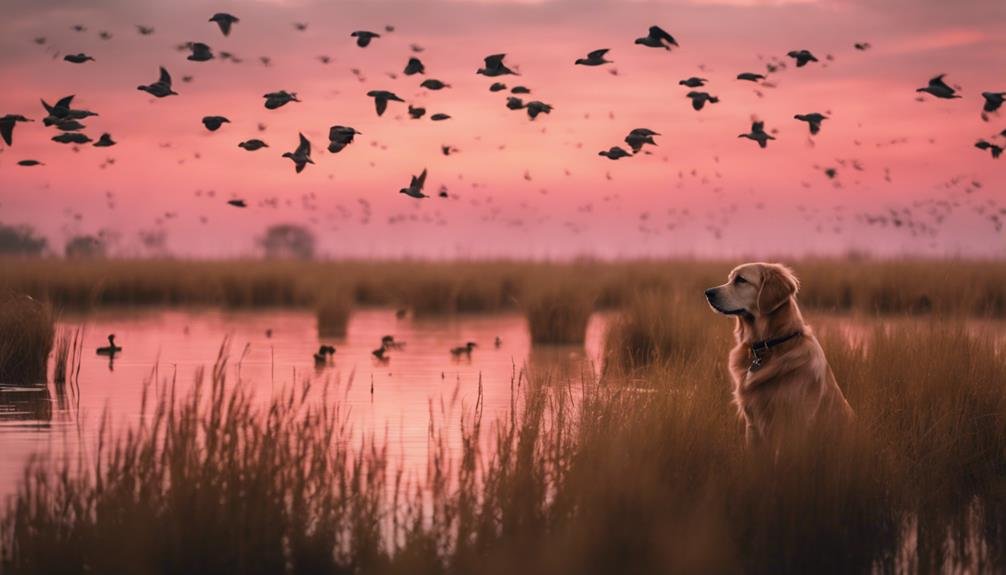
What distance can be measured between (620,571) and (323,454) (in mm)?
1658

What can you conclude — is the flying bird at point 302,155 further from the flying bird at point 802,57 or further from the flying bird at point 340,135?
the flying bird at point 802,57

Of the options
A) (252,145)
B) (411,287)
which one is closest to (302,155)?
(252,145)

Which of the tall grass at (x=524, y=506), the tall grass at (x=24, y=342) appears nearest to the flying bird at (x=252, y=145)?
the tall grass at (x=24, y=342)

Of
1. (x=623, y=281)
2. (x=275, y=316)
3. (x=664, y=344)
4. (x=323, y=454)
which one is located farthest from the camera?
(x=623, y=281)

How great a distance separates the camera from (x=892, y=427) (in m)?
8.91

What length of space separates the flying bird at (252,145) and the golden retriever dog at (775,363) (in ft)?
20.4

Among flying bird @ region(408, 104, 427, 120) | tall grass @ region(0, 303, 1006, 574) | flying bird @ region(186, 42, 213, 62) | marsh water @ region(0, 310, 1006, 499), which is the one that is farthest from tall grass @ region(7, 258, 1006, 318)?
tall grass @ region(0, 303, 1006, 574)

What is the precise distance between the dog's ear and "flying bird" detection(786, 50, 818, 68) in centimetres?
510

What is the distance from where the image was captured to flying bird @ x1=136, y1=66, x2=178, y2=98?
12398 millimetres

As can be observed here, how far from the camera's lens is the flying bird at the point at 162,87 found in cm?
1240

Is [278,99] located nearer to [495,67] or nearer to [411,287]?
[495,67]

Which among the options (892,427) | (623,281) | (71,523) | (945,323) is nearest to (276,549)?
(71,523)

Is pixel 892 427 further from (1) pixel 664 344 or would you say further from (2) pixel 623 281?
(2) pixel 623 281

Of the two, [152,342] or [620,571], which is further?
[152,342]
